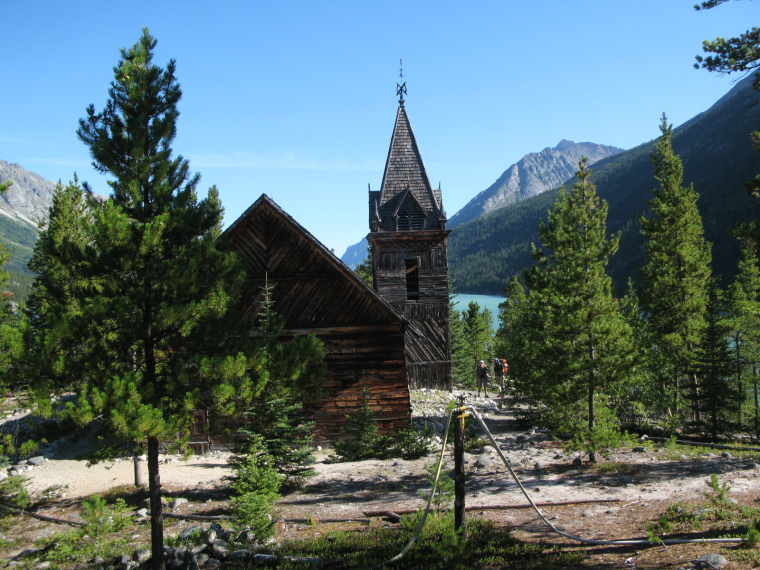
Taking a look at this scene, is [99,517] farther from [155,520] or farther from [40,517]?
[40,517]

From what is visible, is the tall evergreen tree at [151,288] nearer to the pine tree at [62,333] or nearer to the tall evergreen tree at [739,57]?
the pine tree at [62,333]

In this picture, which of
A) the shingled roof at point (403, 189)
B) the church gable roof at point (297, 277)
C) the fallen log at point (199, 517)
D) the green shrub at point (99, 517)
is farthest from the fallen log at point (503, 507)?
the shingled roof at point (403, 189)

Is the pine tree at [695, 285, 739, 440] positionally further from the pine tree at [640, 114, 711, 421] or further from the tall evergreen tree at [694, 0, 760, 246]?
the tall evergreen tree at [694, 0, 760, 246]

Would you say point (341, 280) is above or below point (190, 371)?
above

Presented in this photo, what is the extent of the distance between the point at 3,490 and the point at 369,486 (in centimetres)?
949

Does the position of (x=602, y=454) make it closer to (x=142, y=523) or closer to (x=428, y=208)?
(x=142, y=523)

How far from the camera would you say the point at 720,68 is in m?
10.5

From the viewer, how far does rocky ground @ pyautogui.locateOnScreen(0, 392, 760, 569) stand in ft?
30.5

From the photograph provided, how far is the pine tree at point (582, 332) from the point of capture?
14.2 meters

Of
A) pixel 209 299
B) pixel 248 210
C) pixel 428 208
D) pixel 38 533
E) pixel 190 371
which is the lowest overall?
pixel 38 533

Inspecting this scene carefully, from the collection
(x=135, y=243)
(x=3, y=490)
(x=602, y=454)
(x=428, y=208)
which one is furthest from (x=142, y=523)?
(x=428, y=208)

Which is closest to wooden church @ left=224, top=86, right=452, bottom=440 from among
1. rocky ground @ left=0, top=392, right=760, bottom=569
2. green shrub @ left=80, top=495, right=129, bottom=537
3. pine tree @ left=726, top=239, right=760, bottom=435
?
rocky ground @ left=0, top=392, right=760, bottom=569

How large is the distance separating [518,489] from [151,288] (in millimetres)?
9692

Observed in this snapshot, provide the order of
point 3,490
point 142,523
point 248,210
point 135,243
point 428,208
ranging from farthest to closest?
point 428,208, point 248,210, point 3,490, point 142,523, point 135,243
